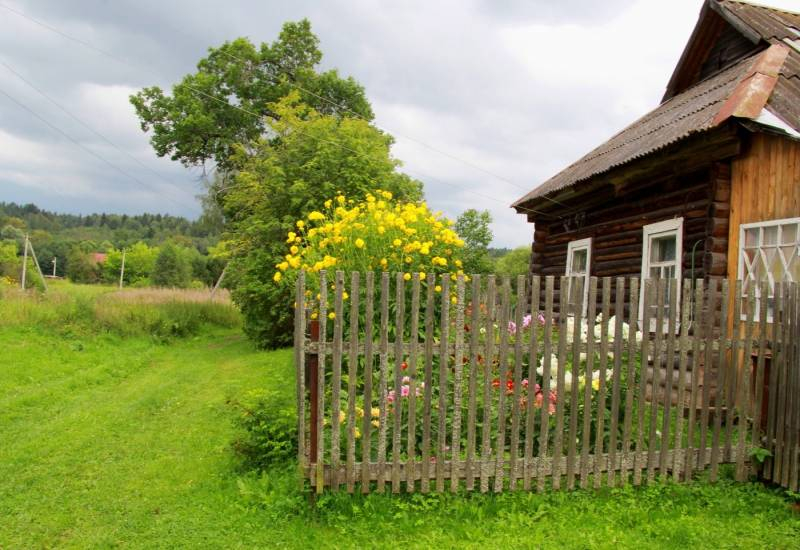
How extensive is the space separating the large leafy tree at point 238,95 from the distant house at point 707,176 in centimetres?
1825

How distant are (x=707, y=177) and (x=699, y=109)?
126 cm

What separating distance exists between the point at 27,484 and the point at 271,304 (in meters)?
9.44

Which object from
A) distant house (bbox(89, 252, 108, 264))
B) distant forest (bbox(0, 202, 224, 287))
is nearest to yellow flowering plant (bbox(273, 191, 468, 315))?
distant forest (bbox(0, 202, 224, 287))

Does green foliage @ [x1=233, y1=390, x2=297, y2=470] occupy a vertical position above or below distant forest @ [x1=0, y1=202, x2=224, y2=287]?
below

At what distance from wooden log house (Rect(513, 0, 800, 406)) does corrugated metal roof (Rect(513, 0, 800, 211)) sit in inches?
1.2

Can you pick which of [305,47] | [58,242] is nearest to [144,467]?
[305,47]

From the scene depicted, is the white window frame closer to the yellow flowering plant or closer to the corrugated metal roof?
the corrugated metal roof

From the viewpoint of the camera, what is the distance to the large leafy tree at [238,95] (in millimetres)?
26688

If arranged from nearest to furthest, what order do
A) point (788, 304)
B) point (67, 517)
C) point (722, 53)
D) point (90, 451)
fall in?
1. point (67, 517)
2. point (788, 304)
3. point (90, 451)
4. point (722, 53)

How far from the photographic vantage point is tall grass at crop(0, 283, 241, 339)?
12625 millimetres

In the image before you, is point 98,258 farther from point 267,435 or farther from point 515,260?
point 267,435

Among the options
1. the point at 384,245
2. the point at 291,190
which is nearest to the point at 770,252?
the point at 384,245

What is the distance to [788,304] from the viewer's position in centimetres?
445

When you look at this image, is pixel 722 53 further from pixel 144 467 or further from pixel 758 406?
pixel 144 467
